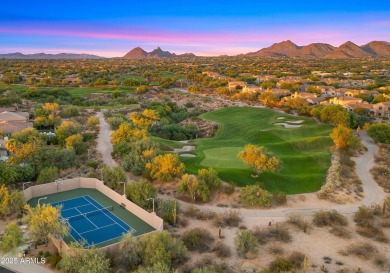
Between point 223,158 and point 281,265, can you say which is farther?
point 223,158

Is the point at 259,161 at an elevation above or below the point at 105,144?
above

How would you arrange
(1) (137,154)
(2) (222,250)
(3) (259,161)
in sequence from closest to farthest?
(2) (222,250) → (3) (259,161) → (1) (137,154)

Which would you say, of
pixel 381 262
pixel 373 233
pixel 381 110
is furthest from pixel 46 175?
pixel 381 110

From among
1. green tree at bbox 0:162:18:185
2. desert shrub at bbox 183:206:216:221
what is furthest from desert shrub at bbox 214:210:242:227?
green tree at bbox 0:162:18:185

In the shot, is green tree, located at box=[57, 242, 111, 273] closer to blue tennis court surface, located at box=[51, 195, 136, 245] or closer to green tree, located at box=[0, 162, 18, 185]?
blue tennis court surface, located at box=[51, 195, 136, 245]

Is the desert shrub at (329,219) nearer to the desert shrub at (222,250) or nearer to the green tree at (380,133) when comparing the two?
the desert shrub at (222,250)

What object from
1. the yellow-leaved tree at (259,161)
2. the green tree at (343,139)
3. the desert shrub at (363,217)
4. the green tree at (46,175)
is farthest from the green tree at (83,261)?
the green tree at (343,139)

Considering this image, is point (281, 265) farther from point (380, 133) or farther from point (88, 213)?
point (380, 133)
